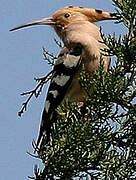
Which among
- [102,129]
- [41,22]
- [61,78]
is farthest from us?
[41,22]

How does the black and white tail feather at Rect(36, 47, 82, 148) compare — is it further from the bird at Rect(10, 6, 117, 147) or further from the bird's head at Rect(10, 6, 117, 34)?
the bird's head at Rect(10, 6, 117, 34)

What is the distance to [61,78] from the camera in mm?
4805

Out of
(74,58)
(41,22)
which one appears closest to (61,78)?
(74,58)

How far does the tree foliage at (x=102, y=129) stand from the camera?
3471mm

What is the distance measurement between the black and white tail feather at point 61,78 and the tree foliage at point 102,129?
1046 mm

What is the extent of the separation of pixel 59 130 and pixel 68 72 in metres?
1.35

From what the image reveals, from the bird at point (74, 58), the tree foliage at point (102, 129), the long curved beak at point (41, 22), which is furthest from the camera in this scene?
the long curved beak at point (41, 22)

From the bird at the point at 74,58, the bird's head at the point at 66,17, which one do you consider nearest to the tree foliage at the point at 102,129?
the bird at the point at 74,58

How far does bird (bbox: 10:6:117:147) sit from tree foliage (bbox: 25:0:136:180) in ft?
2.33

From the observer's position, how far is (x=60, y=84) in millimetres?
4781

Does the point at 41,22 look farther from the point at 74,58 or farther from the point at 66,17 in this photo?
the point at 74,58

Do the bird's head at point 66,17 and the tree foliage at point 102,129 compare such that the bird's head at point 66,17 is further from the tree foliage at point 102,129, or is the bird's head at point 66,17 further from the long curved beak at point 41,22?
the tree foliage at point 102,129

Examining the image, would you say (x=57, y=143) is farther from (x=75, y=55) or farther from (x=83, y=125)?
(x=75, y=55)

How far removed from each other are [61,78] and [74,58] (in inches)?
7.5
